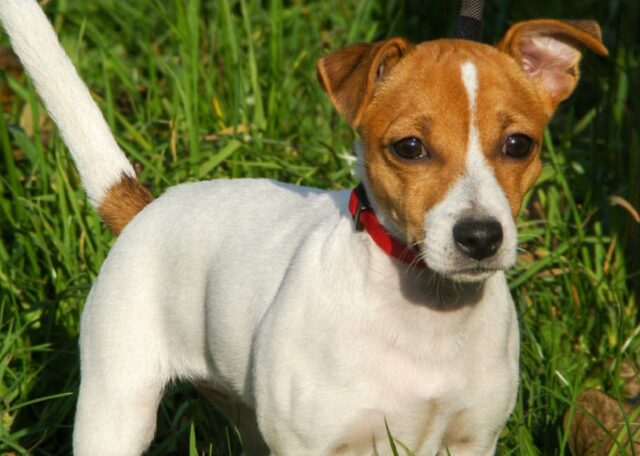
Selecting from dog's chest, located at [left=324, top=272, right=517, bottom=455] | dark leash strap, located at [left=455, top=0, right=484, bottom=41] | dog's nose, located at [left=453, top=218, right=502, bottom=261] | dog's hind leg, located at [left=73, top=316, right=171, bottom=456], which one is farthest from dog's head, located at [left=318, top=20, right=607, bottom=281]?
Result: dog's hind leg, located at [left=73, top=316, right=171, bottom=456]

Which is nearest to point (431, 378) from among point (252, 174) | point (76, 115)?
point (76, 115)

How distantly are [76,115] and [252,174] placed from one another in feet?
4.84

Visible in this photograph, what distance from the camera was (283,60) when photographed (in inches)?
268

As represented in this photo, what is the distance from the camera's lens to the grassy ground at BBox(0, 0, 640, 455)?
193 inches

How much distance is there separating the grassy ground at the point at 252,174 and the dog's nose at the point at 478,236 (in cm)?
107

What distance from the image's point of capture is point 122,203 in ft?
14.5

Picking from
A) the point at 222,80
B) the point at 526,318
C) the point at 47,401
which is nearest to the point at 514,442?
the point at 526,318

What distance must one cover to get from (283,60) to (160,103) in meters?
0.80

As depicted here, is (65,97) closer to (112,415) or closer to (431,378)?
(112,415)

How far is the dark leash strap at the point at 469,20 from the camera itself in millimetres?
3980

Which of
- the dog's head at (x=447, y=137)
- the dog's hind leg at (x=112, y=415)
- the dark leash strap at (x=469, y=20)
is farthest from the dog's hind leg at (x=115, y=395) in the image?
the dark leash strap at (x=469, y=20)

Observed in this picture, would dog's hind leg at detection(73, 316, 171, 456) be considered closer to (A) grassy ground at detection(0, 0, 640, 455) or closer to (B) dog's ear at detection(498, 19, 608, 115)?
(A) grassy ground at detection(0, 0, 640, 455)

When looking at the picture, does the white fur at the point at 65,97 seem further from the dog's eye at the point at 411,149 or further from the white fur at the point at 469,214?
the white fur at the point at 469,214

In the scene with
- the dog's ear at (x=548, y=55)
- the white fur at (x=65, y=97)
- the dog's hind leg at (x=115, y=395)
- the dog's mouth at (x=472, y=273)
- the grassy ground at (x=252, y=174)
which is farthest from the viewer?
the grassy ground at (x=252, y=174)
